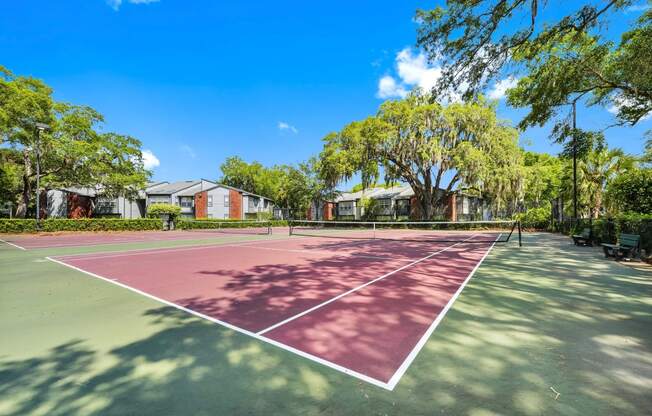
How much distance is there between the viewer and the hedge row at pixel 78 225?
27691 mm

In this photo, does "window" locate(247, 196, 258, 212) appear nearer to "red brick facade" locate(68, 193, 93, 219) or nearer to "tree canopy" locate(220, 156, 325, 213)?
"tree canopy" locate(220, 156, 325, 213)

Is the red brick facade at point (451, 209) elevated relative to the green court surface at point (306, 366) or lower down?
elevated

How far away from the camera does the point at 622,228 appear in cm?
1283

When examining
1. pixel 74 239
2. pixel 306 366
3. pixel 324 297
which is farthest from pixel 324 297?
pixel 74 239

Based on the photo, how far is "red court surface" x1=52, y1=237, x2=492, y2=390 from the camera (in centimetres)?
378

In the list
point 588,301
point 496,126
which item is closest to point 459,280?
point 588,301

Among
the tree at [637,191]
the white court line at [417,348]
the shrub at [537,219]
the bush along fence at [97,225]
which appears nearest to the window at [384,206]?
the shrub at [537,219]

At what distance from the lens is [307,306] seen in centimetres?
547

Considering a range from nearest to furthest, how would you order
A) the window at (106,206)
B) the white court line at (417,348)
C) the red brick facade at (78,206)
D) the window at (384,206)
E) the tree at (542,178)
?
the white court line at (417,348) → the tree at (542,178) → the red brick facade at (78,206) → the window at (106,206) → the window at (384,206)

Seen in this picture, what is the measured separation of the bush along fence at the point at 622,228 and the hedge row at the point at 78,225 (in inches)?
1559

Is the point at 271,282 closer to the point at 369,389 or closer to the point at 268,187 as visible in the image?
the point at 369,389

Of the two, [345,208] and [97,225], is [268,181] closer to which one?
[345,208]

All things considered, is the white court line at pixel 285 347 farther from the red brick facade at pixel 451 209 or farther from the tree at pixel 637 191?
the red brick facade at pixel 451 209

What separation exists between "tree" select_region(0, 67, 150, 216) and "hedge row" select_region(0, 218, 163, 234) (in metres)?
4.12
